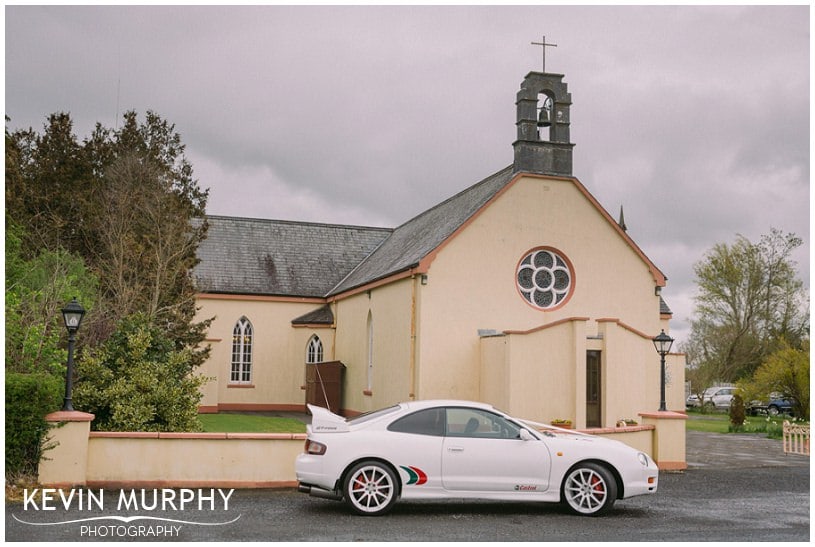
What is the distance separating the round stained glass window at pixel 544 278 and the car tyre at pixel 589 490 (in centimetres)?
1178

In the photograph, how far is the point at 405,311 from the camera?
72.9 feet

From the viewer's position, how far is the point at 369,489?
33.9 feet

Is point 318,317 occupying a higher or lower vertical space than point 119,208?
lower

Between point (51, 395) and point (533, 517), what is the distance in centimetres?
737

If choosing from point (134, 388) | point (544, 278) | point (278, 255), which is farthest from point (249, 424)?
point (278, 255)

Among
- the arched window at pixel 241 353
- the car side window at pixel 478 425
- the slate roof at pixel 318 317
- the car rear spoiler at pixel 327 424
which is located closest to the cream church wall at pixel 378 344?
the slate roof at pixel 318 317

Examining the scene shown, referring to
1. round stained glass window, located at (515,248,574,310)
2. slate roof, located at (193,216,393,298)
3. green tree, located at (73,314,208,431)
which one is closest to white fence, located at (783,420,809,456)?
round stained glass window, located at (515,248,574,310)

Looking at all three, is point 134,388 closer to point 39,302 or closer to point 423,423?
point 39,302

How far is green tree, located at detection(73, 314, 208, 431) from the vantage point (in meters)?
14.2

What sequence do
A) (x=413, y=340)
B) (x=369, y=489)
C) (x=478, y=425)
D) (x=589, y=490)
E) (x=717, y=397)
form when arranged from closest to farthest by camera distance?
(x=369, y=489)
(x=589, y=490)
(x=478, y=425)
(x=413, y=340)
(x=717, y=397)

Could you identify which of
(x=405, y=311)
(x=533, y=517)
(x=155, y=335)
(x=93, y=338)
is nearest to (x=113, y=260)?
(x=93, y=338)

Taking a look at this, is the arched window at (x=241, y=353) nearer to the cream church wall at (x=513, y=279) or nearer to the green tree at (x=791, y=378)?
the cream church wall at (x=513, y=279)

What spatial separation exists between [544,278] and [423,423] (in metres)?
12.7

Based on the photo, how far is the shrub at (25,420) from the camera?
38.9 ft
